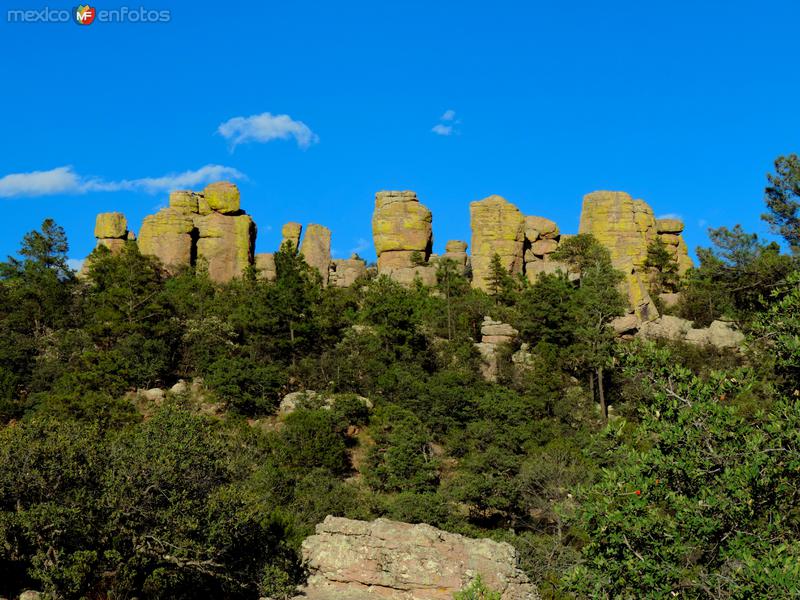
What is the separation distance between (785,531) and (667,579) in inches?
65.9

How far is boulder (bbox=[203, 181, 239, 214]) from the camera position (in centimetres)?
6962

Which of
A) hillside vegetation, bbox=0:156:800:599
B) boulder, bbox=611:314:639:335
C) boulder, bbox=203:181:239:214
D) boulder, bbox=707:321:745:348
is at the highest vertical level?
boulder, bbox=203:181:239:214

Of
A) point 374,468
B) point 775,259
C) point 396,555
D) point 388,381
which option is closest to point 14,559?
point 396,555

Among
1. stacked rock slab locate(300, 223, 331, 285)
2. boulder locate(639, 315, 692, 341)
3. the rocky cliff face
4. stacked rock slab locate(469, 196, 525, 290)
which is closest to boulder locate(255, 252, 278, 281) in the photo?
the rocky cliff face

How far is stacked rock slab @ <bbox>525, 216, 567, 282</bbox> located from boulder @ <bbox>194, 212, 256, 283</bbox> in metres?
25.1

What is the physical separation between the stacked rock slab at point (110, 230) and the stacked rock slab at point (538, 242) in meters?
36.4

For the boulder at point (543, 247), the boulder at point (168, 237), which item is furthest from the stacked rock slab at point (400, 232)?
the boulder at point (168, 237)

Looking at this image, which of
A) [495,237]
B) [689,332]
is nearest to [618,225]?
[495,237]

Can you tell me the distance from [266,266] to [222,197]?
287 inches

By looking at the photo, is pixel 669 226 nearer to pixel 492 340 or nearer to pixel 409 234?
pixel 409 234

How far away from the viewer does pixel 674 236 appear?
2884 inches

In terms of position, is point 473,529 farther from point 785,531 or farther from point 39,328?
point 39,328

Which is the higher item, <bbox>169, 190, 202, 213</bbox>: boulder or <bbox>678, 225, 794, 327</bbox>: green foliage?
<bbox>169, 190, 202, 213</bbox>: boulder

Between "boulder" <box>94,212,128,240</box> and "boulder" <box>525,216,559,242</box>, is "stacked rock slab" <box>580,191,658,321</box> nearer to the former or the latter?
"boulder" <box>525,216,559,242</box>
